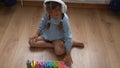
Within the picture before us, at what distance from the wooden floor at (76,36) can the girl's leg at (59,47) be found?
50 mm

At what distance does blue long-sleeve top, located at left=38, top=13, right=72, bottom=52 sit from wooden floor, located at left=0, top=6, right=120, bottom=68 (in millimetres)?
117

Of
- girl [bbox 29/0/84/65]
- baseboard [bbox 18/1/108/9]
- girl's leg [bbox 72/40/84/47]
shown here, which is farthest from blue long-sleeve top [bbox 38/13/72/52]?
baseboard [bbox 18/1/108/9]

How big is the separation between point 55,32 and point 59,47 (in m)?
0.12

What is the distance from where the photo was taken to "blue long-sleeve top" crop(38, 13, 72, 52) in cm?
152

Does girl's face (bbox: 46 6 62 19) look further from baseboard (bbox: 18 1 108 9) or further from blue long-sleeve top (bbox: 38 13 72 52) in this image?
baseboard (bbox: 18 1 108 9)

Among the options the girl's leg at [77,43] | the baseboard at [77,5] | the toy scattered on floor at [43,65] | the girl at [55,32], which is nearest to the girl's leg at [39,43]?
the girl at [55,32]

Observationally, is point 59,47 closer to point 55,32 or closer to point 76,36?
point 55,32

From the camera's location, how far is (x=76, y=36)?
182 cm

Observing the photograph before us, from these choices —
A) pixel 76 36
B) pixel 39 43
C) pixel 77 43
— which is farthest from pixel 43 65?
pixel 76 36

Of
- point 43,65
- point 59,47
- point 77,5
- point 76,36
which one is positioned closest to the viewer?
point 43,65

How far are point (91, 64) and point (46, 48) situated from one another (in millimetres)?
387

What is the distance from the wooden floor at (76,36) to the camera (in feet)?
5.06

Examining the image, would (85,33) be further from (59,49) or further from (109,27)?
(59,49)

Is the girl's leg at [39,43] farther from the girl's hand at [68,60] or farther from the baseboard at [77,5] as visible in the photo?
the baseboard at [77,5]
